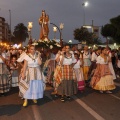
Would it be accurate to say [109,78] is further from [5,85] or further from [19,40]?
[19,40]

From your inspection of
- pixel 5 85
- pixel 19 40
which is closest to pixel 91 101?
pixel 5 85

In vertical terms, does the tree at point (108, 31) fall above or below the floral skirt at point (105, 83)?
above

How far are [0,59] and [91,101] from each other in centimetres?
347

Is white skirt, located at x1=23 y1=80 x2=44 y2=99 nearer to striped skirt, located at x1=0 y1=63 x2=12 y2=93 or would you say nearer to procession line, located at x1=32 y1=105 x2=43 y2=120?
procession line, located at x1=32 y1=105 x2=43 y2=120

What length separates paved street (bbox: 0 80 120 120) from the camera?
738 cm

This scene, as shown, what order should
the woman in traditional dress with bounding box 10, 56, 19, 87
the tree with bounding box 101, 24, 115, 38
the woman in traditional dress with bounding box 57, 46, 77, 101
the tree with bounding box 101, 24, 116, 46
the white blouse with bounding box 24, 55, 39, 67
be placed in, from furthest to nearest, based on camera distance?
1. the tree with bounding box 101, 24, 115, 38
2. the tree with bounding box 101, 24, 116, 46
3. the woman in traditional dress with bounding box 10, 56, 19, 87
4. the woman in traditional dress with bounding box 57, 46, 77, 101
5. the white blouse with bounding box 24, 55, 39, 67

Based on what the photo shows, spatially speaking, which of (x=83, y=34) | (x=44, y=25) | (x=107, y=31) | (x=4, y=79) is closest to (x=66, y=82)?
(x=4, y=79)

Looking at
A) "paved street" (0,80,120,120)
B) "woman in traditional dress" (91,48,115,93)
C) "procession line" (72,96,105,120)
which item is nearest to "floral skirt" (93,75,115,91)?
"woman in traditional dress" (91,48,115,93)

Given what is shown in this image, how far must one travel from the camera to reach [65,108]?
8.37 m

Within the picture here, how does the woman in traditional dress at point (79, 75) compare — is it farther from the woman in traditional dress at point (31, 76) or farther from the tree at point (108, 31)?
the tree at point (108, 31)

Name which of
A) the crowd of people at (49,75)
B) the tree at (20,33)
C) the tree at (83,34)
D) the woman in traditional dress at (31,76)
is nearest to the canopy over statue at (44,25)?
the crowd of people at (49,75)

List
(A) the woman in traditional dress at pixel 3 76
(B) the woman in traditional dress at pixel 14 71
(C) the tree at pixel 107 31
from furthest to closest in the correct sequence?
(C) the tree at pixel 107 31, (B) the woman in traditional dress at pixel 14 71, (A) the woman in traditional dress at pixel 3 76

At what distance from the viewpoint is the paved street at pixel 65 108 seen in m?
7.38

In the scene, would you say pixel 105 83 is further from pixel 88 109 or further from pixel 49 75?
pixel 49 75
